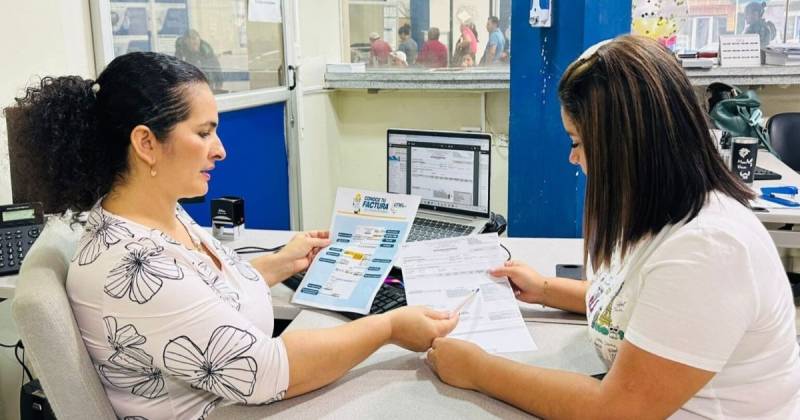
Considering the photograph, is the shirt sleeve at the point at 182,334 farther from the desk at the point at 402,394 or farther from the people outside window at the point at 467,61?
the people outside window at the point at 467,61

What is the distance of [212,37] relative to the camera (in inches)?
128

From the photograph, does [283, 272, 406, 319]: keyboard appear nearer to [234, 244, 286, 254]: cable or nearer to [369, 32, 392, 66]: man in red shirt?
[234, 244, 286, 254]: cable

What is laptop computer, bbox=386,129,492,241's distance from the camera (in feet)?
6.56

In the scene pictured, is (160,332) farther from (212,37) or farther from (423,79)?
(423,79)

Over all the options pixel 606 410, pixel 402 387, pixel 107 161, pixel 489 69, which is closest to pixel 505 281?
pixel 402 387

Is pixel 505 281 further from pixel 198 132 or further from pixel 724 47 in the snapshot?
pixel 724 47

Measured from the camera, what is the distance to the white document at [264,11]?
342 cm

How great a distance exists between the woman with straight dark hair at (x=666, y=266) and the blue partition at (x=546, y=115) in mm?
1179

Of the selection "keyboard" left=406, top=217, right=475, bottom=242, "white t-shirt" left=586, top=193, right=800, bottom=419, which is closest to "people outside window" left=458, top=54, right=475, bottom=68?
"keyboard" left=406, top=217, right=475, bottom=242

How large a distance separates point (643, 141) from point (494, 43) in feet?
11.0

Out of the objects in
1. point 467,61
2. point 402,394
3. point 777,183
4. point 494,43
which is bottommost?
point 402,394

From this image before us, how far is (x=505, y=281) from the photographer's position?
1440 millimetres

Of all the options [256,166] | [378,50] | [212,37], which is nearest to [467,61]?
[378,50]

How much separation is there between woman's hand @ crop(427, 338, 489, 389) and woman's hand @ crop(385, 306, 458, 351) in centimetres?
4
